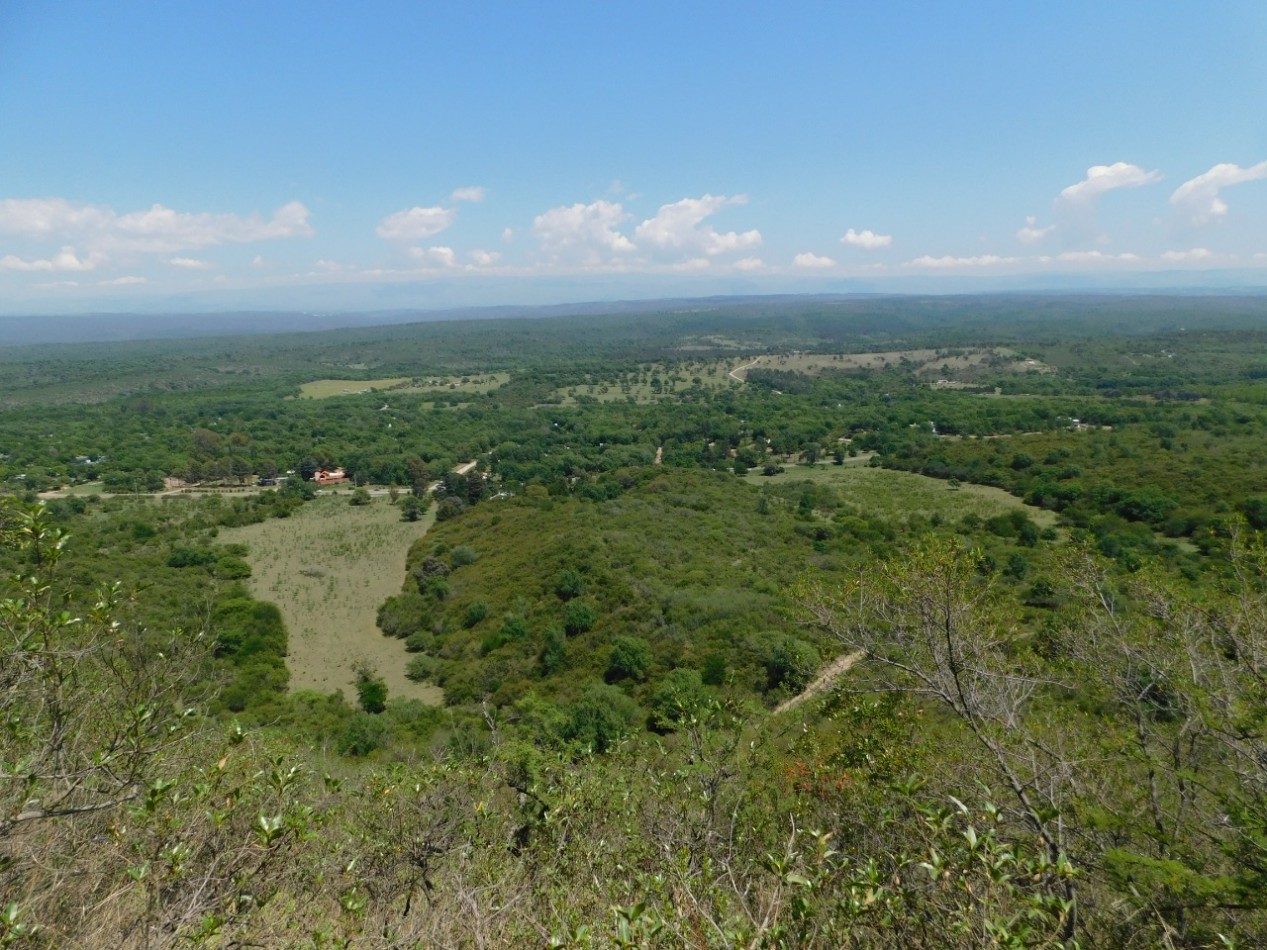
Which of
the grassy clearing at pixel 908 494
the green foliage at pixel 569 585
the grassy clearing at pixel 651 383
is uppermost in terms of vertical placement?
the grassy clearing at pixel 651 383

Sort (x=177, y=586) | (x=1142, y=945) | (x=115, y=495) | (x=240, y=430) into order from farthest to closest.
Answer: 1. (x=240, y=430)
2. (x=115, y=495)
3. (x=177, y=586)
4. (x=1142, y=945)

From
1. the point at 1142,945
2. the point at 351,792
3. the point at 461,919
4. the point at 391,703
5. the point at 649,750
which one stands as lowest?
the point at 391,703

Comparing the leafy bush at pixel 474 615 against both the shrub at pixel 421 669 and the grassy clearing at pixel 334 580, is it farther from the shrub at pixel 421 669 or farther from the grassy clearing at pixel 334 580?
the grassy clearing at pixel 334 580

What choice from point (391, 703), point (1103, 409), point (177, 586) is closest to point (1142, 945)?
point (391, 703)

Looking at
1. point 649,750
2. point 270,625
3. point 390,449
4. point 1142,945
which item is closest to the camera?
point 1142,945

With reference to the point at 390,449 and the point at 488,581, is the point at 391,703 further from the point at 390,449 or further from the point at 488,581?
the point at 390,449

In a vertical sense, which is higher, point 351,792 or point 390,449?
point 351,792

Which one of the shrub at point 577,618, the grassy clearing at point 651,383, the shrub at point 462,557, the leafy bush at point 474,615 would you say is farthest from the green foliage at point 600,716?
the grassy clearing at point 651,383
